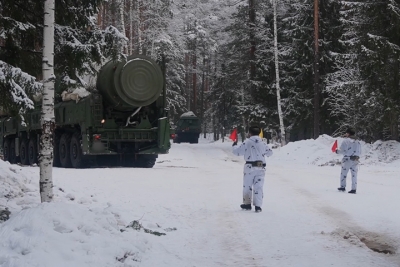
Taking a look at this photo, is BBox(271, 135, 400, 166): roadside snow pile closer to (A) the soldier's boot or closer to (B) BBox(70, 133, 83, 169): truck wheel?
(B) BBox(70, 133, 83, 169): truck wheel

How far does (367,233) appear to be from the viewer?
8.16m

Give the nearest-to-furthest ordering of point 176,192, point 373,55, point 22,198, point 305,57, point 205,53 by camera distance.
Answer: point 22,198 < point 176,192 < point 373,55 < point 305,57 < point 205,53

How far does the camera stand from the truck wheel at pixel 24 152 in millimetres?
21547

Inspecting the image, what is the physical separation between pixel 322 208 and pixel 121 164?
1016 cm

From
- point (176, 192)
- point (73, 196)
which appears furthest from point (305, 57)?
point (73, 196)

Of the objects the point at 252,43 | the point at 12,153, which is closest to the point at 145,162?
the point at 12,153

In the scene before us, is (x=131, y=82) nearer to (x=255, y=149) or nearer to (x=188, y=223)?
(x=255, y=149)

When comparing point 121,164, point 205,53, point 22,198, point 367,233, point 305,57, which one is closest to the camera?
point 367,233

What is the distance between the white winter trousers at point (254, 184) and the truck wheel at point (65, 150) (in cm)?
1024

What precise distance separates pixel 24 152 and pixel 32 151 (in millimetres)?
931

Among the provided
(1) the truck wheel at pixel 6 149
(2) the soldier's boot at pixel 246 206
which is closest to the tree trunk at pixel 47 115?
(2) the soldier's boot at pixel 246 206

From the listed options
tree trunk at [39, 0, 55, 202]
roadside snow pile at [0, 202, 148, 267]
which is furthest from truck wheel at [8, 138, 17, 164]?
roadside snow pile at [0, 202, 148, 267]

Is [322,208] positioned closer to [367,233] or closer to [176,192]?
[367,233]

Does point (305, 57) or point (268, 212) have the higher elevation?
point (305, 57)
